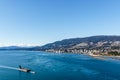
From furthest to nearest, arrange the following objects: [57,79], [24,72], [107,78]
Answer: [24,72] → [107,78] → [57,79]

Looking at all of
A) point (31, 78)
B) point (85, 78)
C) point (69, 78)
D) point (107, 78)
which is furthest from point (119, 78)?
point (31, 78)

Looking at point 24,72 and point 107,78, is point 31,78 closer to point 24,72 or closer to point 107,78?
point 24,72

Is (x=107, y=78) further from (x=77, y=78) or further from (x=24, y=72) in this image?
(x=24, y=72)

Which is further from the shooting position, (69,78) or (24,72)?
(24,72)

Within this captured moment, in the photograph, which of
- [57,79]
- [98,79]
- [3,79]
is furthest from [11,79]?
[98,79]

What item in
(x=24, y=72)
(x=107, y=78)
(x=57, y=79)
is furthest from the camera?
(x=24, y=72)

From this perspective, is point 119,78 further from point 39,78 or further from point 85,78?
point 39,78

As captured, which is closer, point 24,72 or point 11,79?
point 11,79
